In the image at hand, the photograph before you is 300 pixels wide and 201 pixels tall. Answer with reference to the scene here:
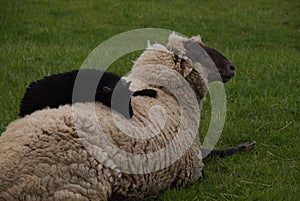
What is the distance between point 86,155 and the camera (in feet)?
13.1

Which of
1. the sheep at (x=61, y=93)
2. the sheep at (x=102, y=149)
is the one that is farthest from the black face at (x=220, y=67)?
the sheep at (x=61, y=93)

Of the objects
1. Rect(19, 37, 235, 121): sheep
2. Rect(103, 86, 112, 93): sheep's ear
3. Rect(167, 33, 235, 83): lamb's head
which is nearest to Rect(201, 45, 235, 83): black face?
Rect(167, 33, 235, 83): lamb's head

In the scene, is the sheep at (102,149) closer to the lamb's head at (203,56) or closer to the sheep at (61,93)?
the sheep at (61,93)

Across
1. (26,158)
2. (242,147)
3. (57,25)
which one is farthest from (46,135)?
(57,25)

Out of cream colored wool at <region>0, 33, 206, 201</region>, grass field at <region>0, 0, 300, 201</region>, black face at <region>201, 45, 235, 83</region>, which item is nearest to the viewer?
cream colored wool at <region>0, 33, 206, 201</region>

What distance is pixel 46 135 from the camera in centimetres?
399

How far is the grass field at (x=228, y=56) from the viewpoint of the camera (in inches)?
204

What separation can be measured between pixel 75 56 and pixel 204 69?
3.60 metres

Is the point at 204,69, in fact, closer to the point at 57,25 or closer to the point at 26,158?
the point at 26,158

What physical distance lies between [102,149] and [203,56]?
1.82 m

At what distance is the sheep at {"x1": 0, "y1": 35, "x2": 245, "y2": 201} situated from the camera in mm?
3809

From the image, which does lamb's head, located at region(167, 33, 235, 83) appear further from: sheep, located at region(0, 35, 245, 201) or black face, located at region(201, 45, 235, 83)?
sheep, located at region(0, 35, 245, 201)

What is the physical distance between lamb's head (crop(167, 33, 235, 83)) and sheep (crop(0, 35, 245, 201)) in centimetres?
28

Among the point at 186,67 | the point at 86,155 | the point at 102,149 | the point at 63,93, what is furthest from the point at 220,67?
the point at 86,155
